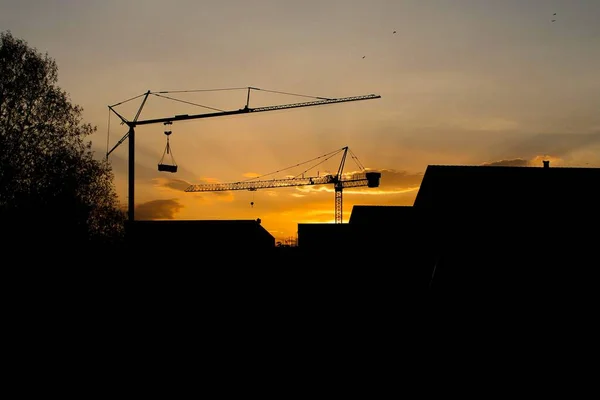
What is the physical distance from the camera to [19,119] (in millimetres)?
28562

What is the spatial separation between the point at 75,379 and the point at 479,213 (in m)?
11.0

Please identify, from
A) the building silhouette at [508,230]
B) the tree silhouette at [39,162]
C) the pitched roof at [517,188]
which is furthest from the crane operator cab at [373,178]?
the pitched roof at [517,188]

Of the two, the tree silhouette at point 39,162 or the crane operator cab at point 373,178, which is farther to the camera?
the crane operator cab at point 373,178

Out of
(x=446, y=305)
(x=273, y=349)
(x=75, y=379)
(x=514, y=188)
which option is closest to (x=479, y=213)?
(x=514, y=188)

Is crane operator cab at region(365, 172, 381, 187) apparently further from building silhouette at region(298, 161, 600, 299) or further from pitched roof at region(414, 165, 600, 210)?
pitched roof at region(414, 165, 600, 210)

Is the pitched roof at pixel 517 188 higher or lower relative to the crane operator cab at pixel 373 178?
lower

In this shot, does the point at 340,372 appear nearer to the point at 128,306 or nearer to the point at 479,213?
the point at 479,213

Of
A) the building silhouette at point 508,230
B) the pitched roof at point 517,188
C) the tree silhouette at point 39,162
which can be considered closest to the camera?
the building silhouette at point 508,230

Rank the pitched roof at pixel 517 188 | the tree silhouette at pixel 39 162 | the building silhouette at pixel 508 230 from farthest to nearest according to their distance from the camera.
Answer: the tree silhouette at pixel 39 162 → the pitched roof at pixel 517 188 → the building silhouette at pixel 508 230

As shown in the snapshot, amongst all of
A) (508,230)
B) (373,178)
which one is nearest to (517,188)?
(508,230)

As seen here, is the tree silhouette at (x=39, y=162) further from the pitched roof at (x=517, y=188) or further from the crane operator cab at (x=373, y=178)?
the crane operator cab at (x=373, y=178)

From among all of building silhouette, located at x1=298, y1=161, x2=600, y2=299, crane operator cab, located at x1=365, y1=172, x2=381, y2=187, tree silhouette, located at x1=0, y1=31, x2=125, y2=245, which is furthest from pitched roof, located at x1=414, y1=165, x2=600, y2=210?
crane operator cab, located at x1=365, y1=172, x2=381, y2=187

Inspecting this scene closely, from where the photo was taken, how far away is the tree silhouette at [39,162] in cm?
2583

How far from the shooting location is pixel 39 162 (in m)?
28.3
